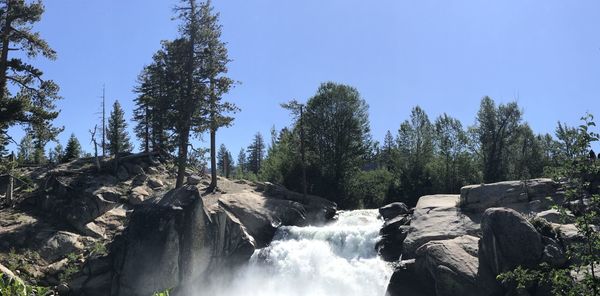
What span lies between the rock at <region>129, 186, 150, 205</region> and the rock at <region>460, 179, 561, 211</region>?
69.9 feet

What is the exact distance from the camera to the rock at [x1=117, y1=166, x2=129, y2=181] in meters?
37.5

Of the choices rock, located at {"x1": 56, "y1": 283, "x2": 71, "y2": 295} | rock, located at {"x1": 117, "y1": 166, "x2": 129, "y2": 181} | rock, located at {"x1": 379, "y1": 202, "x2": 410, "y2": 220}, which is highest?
rock, located at {"x1": 117, "y1": 166, "x2": 129, "y2": 181}

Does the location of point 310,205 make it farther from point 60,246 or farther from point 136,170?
point 60,246

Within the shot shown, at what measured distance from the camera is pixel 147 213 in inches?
1061

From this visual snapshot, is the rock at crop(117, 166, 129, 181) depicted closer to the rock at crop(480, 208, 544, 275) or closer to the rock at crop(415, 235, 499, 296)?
the rock at crop(415, 235, 499, 296)

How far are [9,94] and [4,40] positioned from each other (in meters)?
2.51

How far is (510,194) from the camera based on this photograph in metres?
26.1

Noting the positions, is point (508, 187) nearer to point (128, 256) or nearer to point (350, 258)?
point (350, 258)

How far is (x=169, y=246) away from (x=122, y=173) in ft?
46.5

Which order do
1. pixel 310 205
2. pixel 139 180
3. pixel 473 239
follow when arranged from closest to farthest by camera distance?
pixel 473 239 → pixel 310 205 → pixel 139 180

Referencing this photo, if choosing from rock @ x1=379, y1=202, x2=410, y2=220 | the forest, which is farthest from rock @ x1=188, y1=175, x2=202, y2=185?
rock @ x1=379, y1=202, x2=410, y2=220

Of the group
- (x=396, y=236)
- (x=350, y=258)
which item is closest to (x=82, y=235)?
(x=350, y=258)

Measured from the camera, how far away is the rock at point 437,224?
2403 cm

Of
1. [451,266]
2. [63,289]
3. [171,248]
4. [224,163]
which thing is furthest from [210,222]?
[224,163]
